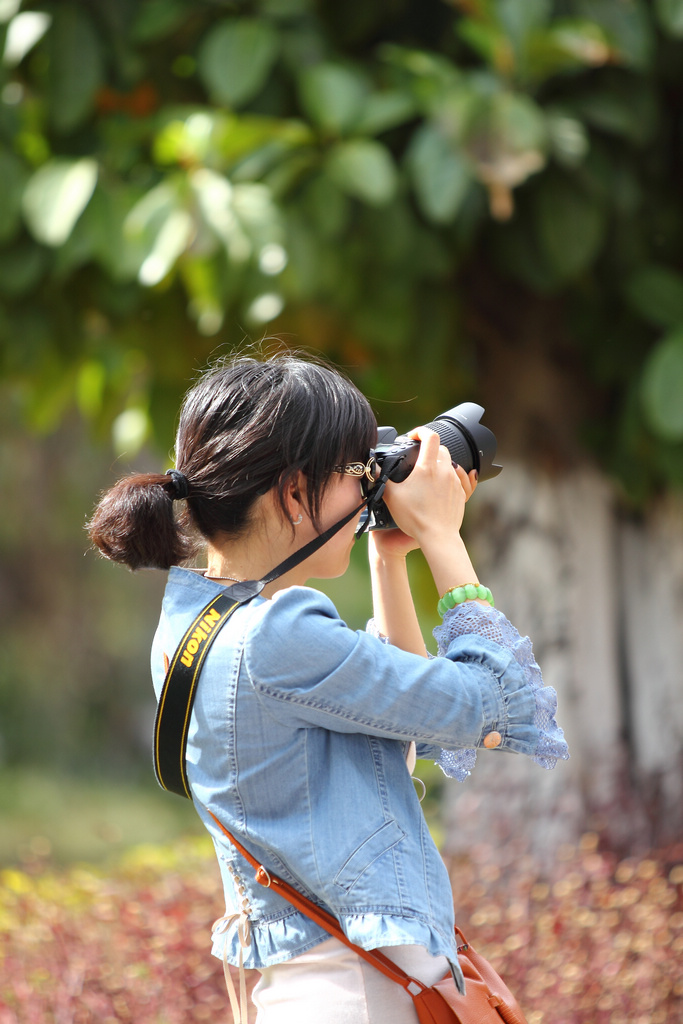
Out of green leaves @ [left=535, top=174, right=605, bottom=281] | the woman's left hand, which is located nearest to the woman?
the woman's left hand

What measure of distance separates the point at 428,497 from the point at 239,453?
0.24 metres

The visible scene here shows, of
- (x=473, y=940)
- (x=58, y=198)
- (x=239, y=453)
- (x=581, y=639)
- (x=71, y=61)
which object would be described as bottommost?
(x=473, y=940)

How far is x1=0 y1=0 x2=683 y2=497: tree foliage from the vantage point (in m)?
2.63

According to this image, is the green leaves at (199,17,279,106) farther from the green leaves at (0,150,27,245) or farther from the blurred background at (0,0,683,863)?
the green leaves at (0,150,27,245)

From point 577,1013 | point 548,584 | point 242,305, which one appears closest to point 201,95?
point 242,305

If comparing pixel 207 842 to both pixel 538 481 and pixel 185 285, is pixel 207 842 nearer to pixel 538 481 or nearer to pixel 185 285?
pixel 538 481

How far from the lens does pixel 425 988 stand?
117 centimetres

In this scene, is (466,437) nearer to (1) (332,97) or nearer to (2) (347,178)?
(2) (347,178)

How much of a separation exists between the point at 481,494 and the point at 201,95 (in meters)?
1.57

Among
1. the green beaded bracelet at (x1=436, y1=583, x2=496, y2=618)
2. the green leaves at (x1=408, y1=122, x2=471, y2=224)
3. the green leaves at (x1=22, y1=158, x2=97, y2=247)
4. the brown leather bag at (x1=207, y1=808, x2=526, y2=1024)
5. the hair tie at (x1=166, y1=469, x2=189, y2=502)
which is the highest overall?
the green leaves at (x1=22, y1=158, x2=97, y2=247)

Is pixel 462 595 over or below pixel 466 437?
below

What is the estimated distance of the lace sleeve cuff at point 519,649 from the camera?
47.9 inches

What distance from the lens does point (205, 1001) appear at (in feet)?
7.84

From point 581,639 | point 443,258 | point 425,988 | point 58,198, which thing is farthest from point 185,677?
point 581,639
